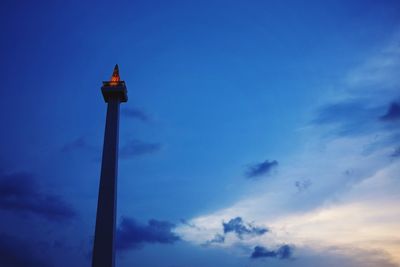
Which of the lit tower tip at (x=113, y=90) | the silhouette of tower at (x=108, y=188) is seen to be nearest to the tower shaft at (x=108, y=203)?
the silhouette of tower at (x=108, y=188)

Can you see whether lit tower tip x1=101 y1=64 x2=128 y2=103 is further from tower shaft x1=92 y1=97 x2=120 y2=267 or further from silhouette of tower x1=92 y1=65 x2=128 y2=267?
tower shaft x1=92 y1=97 x2=120 y2=267

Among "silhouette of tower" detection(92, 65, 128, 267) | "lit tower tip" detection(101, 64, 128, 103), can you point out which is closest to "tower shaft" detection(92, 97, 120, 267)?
"silhouette of tower" detection(92, 65, 128, 267)

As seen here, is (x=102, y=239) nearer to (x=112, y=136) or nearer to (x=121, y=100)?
(x=112, y=136)

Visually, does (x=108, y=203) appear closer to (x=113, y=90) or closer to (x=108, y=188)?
(x=108, y=188)

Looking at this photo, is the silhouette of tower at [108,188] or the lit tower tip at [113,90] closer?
the silhouette of tower at [108,188]

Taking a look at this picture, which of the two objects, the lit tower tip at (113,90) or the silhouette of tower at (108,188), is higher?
the lit tower tip at (113,90)

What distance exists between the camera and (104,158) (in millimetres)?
31000

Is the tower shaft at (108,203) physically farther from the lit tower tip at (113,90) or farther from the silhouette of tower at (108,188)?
the lit tower tip at (113,90)

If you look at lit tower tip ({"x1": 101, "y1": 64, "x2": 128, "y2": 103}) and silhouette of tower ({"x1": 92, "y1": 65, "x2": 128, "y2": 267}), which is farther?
lit tower tip ({"x1": 101, "y1": 64, "x2": 128, "y2": 103})

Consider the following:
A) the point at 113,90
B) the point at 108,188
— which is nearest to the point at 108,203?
the point at 108,188

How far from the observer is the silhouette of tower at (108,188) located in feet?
90.5

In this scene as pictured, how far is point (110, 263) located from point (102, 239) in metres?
2.02

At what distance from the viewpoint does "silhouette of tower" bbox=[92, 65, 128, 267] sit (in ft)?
90.5

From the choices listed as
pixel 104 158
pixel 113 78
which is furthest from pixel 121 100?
pixel 104 158
